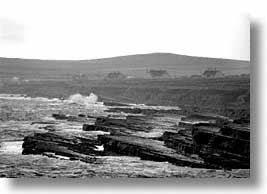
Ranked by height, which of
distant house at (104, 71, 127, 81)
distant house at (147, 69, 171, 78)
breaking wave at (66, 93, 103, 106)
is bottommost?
breaking wave at (66, 93, 103, 106)

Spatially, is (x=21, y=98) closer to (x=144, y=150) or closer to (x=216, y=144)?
(x=144, y=150)

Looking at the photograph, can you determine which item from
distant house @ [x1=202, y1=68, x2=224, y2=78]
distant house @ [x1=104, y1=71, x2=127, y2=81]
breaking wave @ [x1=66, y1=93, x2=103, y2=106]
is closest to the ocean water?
breaking wave @ [x1=66, y1=93, x2=103, y2=106]

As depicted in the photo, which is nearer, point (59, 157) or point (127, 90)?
point (59, 157)

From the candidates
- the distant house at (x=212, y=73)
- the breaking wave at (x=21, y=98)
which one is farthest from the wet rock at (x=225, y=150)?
the breaking wave at (x=21, y=98)

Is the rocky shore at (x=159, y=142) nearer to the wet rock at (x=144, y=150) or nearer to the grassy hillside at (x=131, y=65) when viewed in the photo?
the wet rock at (x=144, y=150)

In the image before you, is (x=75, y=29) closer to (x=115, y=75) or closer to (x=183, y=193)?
(x=115, y=75)

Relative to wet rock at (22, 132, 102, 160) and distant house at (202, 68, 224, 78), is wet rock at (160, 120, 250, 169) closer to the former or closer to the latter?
distant house at (202, 68, 224, 78)

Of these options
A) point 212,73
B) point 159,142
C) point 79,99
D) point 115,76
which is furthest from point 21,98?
point 212,73
